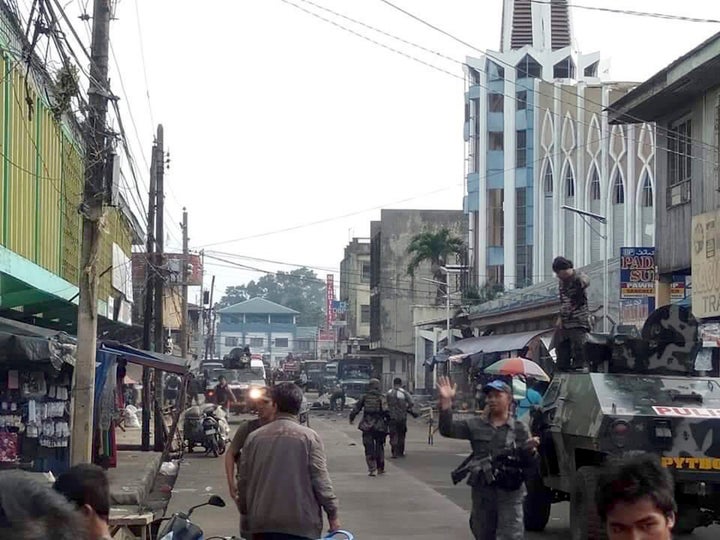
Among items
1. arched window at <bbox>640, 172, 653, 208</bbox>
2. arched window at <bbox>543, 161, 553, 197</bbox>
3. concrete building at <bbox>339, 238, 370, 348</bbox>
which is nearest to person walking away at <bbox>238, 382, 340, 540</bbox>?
arched window at <bbox>640, 172, 653, 208</bbox>

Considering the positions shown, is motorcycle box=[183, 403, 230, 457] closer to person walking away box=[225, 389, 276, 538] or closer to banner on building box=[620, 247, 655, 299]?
banner on building box=[620, 247, 655, 299]

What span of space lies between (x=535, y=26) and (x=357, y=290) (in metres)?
39.7

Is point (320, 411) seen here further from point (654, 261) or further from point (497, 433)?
point (497, 433)

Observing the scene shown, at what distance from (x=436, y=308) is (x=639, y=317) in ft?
137

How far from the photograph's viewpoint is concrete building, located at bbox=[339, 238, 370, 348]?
101m

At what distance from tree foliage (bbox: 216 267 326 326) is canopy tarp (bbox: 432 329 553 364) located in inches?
5360

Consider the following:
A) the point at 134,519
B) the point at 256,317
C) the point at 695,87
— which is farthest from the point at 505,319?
the point at 256,317

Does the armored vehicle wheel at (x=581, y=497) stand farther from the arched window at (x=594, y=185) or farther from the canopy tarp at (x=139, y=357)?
the arched window at (x=594, y=185)

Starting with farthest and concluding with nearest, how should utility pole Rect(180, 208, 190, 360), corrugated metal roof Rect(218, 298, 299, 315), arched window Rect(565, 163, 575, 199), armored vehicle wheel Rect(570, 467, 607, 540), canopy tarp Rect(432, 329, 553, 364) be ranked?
corrugated metal roof Rect(218, 298, 299, 315)
arched window Rect(565, 163, 575, 199)
utility pole Rect(180, 208, 190, 360)
canopy tarp Rect(432, 329, 553, 364)
armored vehicle wheel Rect(570, 467, 607, 540)

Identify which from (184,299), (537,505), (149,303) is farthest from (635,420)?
(184,299)

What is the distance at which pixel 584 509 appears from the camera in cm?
1134

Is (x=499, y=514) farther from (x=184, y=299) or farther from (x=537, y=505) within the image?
(x=184, y=299)

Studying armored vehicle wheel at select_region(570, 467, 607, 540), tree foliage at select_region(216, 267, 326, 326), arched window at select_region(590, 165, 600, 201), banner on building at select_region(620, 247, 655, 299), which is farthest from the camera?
tree foliage at select_region(216, 267, 326, 326)

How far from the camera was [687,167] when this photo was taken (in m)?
24.0
